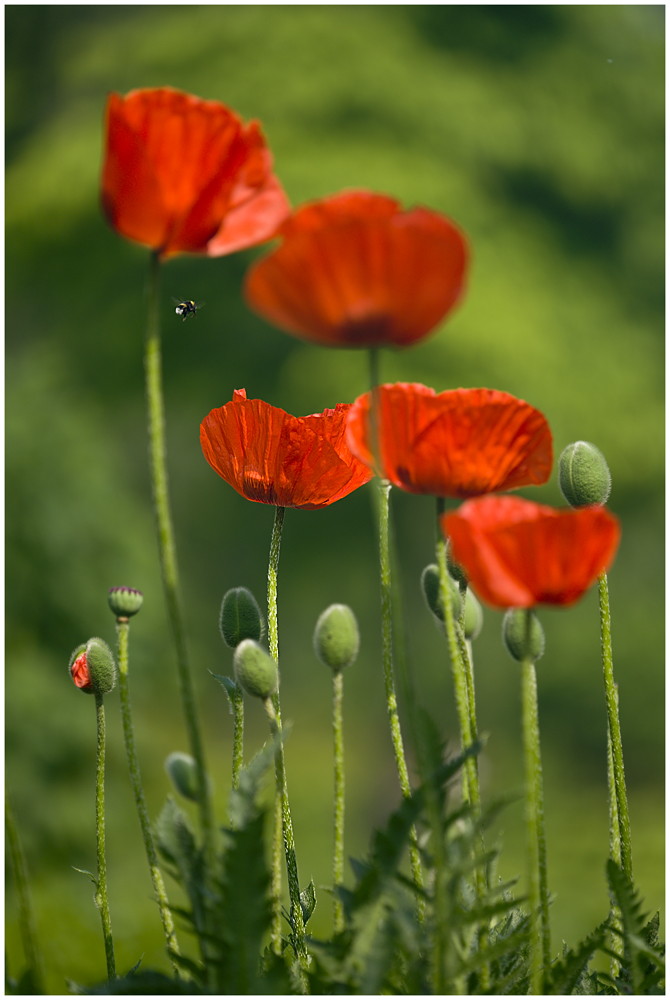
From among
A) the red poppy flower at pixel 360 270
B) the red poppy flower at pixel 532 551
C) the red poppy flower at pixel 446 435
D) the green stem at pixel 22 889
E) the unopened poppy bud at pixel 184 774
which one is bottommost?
the green stem at pixel 22 889

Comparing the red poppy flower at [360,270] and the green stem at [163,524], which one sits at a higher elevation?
the red poppy flower at [360,270]

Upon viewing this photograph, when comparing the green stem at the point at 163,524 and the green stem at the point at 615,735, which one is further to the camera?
the green stem at the point at 615,735

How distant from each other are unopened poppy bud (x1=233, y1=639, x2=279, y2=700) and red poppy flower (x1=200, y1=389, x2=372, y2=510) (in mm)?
109

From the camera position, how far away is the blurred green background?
3.58 metres

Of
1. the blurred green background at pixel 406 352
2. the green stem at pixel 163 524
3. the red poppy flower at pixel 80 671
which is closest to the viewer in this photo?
the green stem at pixel 163 524

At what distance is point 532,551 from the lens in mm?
330

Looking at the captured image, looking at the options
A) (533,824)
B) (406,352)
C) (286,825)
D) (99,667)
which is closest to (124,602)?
(99,667)

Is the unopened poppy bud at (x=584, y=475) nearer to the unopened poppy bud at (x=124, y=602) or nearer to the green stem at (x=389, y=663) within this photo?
the green stem at (x=389, y=663)

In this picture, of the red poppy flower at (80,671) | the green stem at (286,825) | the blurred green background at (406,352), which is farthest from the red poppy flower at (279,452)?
the blurred green background at (406,352)

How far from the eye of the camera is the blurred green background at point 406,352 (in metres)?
3.58

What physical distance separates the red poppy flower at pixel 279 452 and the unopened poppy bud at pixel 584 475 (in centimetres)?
11

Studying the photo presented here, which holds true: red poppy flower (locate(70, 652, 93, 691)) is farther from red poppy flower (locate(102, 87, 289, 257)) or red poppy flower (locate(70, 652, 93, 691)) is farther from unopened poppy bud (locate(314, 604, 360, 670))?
red poppy flower (locate(102, 87, 289, 257))

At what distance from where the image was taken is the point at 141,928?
7.83ft

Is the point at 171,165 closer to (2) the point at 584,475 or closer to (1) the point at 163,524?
(1) the point at 163,524
